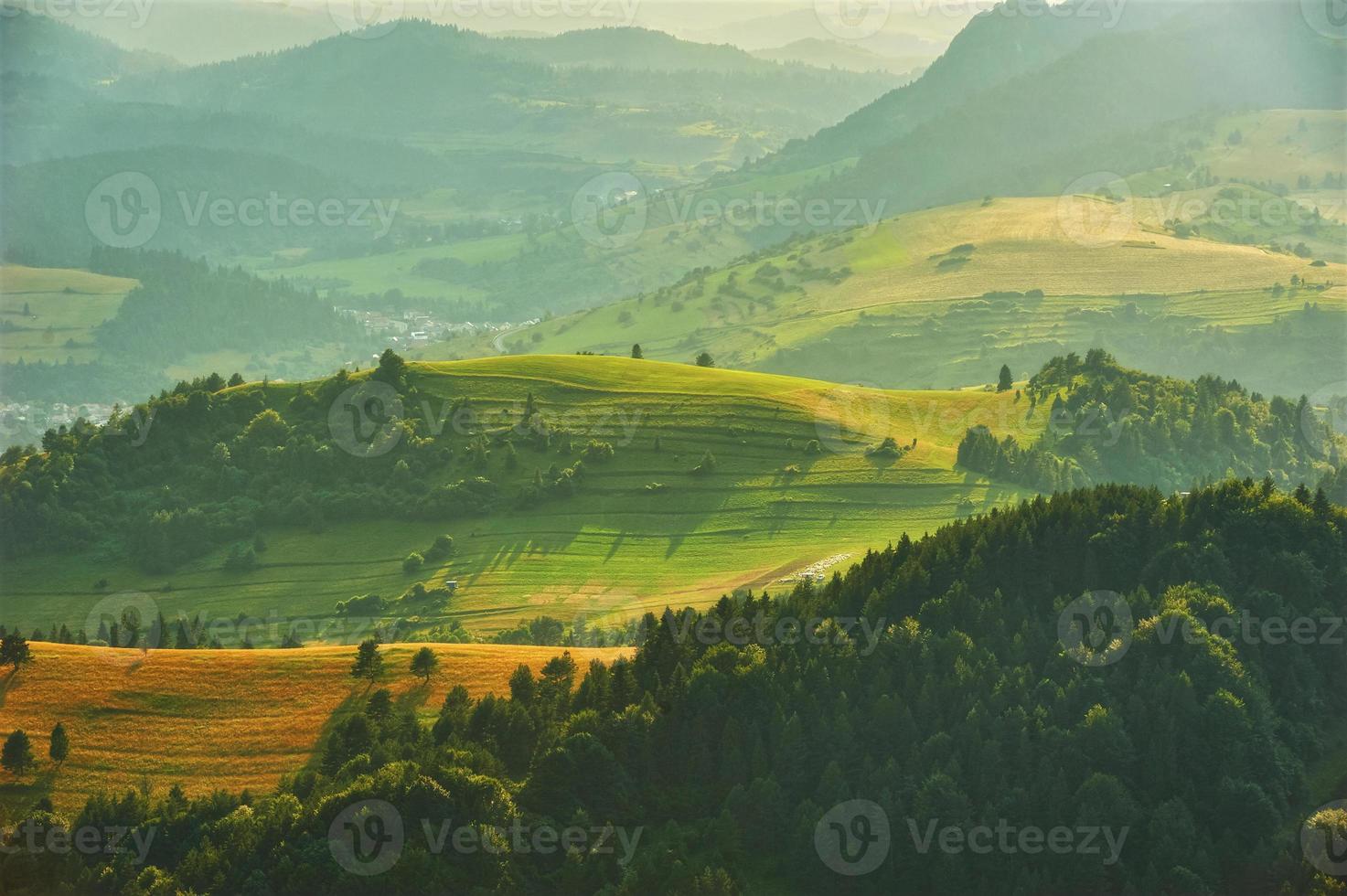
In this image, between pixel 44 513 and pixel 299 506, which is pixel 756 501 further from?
pixel 44 513

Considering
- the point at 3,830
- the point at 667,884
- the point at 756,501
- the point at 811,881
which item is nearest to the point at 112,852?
the point at 3,830

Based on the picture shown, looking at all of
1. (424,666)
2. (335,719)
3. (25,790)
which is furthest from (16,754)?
(424,666)

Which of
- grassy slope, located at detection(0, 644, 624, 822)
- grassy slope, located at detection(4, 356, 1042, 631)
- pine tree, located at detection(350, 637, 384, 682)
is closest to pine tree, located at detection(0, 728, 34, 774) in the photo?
grassy slope, located at detection(0, 644, 624, 822)

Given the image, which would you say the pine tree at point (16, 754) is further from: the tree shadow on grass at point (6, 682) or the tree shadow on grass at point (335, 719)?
the tree shadow on grass at point (335, 719)

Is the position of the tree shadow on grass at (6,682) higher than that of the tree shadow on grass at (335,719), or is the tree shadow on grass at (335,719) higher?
the tree shadow on grass at (6,682)

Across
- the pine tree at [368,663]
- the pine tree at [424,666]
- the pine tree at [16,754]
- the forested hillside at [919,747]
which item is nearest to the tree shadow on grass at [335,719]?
the pine tree at [368,663]
